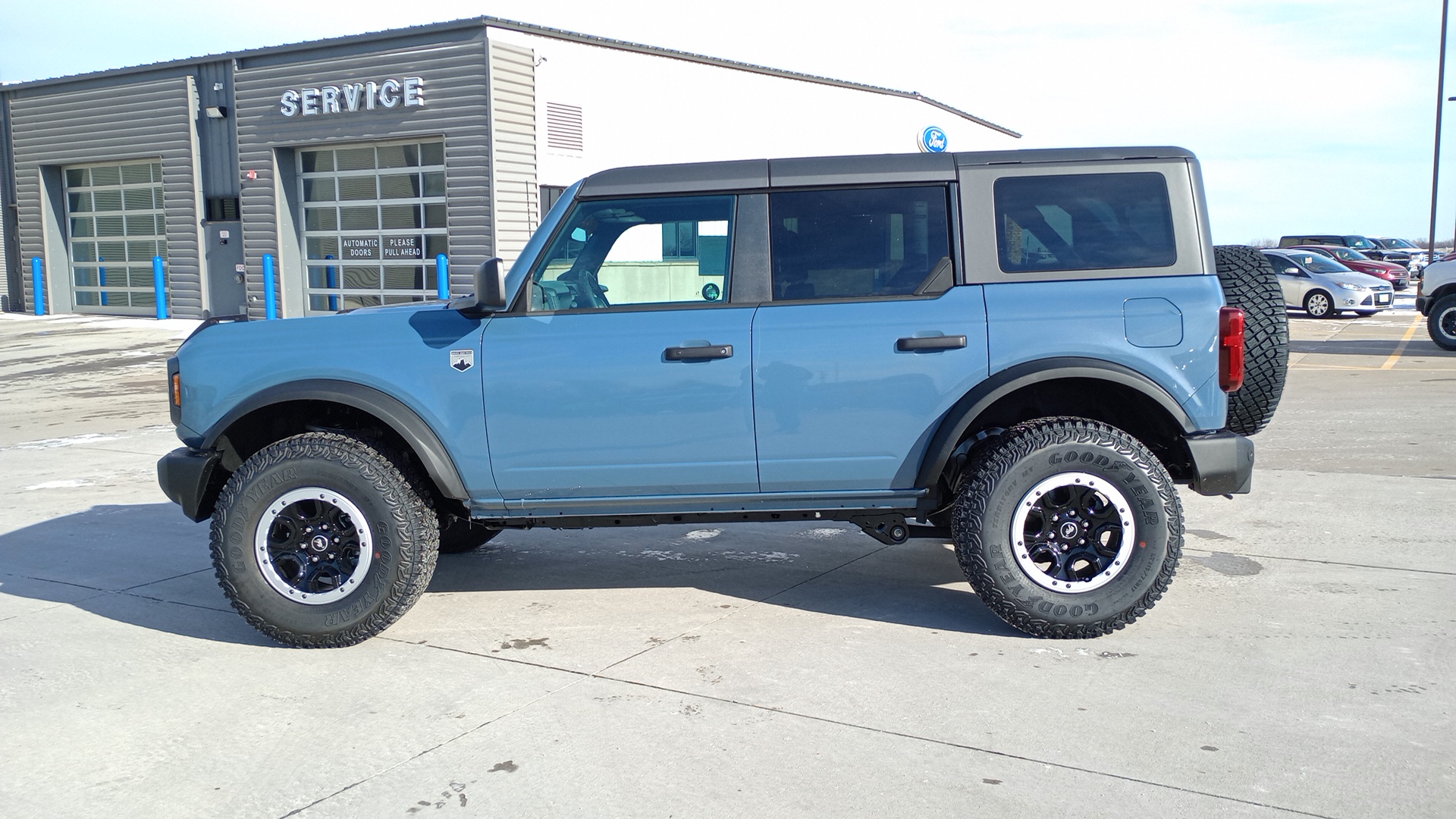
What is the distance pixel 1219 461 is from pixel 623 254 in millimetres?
2486

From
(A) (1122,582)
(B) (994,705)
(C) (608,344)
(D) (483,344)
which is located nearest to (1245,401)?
(A) (1122,582)

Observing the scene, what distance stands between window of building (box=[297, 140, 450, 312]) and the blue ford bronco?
1787cm

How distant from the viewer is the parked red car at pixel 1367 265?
28625 millimetres

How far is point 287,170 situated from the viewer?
2377 centimetres

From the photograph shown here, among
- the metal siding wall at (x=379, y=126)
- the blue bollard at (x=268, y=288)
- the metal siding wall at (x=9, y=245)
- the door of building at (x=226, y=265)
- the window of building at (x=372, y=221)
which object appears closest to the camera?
the metal siding wall at (x=379, y=126)

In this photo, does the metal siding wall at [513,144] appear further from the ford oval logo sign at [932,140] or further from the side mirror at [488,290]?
the side mirror at [488,290]

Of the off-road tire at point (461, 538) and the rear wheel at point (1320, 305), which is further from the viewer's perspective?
the rear wheel at point (1320, 305)

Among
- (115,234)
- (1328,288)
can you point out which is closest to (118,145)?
(115,234)

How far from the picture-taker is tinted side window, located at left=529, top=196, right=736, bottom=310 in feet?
15.6

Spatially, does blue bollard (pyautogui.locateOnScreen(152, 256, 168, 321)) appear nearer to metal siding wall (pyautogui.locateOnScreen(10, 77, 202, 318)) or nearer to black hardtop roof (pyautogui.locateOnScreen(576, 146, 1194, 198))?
metal siding wall (pyautogui.locateOnScreen(10, 77, 202, 318))

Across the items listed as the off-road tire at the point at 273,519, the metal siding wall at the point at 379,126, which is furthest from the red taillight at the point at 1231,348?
the metal siding wall at the point at 379,126

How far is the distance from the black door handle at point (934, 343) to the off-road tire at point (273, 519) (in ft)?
6.89

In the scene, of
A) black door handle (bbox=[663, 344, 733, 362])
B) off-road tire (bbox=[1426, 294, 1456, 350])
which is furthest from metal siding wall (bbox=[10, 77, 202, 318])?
black door handle (bbox=[663, 344, 733, 362])

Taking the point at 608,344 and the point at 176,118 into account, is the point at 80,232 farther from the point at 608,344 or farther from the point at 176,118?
the point at 608,344
